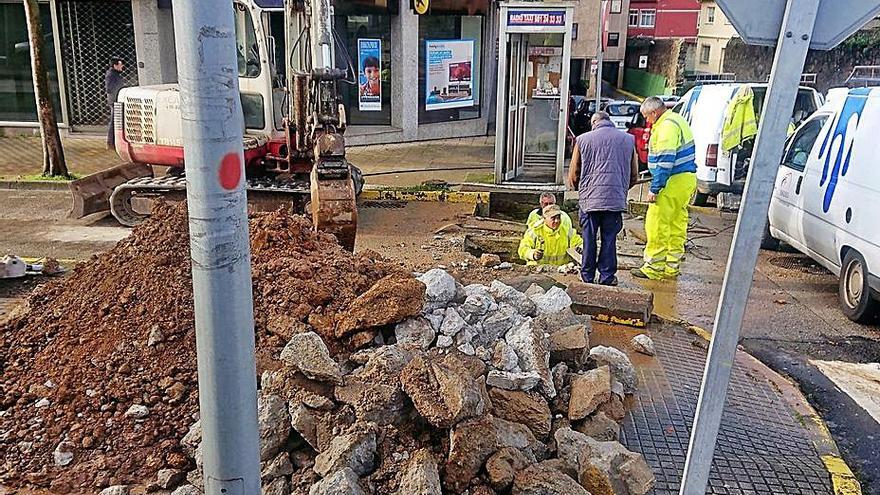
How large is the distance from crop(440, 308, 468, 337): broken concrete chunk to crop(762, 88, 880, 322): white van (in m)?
4.64

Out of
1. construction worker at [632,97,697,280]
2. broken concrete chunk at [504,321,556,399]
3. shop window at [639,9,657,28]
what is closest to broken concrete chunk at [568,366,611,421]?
broken concrete chunk at [504,321,556,399]

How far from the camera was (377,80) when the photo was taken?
60.4 feet

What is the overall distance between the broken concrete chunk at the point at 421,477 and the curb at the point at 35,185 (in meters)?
11.4

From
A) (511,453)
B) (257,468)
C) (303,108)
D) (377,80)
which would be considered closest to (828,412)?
(511,453)

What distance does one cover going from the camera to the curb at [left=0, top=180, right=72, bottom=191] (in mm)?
13195

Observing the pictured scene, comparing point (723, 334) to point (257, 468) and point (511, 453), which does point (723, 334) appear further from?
point (257, 468)

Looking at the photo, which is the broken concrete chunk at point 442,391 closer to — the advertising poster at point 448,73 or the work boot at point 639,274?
the work boot at point 639,274

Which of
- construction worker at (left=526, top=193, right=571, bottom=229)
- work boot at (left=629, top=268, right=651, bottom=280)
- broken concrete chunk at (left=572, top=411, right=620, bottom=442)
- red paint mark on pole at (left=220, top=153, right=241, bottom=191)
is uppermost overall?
red paint mark on pole at (left=220, top=153, right=241, bottom=191)

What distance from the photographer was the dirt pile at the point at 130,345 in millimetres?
4578

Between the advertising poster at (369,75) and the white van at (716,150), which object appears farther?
the advertising poster at (369,75)

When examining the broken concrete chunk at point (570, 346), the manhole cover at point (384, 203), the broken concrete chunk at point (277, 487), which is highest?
the broken concrete chunk at point (570, 346)

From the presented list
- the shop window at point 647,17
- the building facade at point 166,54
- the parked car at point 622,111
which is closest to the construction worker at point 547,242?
the building facade at point 166,54

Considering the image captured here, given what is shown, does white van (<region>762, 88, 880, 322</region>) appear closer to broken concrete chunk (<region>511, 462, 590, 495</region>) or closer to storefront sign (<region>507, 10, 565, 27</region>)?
storefront sign (<region>507, 10, 565, 27</region>)

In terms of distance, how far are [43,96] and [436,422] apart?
1185 cm
